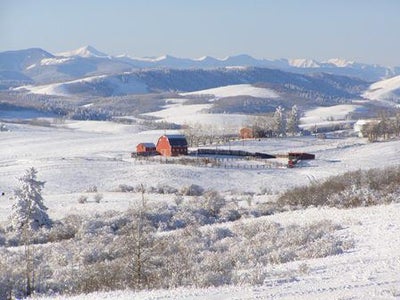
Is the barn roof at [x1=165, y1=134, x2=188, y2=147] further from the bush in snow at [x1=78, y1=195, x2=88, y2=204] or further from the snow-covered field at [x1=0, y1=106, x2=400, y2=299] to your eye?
the bush in snow at [x1=78, y1=195, x2=88, y2=204]

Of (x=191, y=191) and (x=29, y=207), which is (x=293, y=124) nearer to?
(x=191, y=191)

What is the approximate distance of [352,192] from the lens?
97.9 ft

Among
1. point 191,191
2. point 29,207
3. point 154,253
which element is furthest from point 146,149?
point 154,253

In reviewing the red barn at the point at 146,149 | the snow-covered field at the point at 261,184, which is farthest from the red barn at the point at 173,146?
the snow-covered field at the point at 261,184

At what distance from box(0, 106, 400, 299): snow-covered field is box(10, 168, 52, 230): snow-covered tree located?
311 centimetres

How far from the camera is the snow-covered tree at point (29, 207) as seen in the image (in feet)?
95.3

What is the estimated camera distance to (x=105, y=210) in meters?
33.5

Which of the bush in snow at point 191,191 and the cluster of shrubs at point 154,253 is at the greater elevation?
the cluster of shrubs at point 154,253

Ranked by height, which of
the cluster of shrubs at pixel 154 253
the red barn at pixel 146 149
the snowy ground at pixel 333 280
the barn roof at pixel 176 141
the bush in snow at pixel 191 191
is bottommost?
the bush in snow at pixel 191 191

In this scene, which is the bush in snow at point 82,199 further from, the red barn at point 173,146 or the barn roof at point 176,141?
the barn roof at point 176,141

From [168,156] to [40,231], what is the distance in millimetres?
42826

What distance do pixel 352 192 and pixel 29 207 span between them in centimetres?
1469

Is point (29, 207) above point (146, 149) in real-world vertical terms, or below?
below

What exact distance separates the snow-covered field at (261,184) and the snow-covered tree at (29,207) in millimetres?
3105
